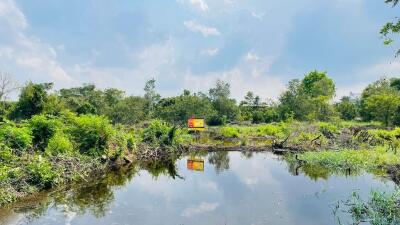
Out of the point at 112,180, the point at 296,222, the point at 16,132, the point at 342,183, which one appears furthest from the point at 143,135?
the point at 296,222

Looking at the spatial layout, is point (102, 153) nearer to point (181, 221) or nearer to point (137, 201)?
point (137, 201)

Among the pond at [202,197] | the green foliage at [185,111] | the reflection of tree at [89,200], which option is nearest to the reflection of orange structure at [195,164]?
the pond at [202,197]

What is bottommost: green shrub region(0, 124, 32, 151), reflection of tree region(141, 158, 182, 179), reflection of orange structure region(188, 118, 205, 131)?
reflection of tree region(141, 158, 182, 179)

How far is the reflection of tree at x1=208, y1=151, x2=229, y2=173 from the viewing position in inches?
826

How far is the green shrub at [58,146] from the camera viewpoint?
16828mm

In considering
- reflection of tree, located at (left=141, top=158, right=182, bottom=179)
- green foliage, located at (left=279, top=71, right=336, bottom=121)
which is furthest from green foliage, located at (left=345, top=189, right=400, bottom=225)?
green foliage, located at (left=279, top=71, right=336, bottom=121)

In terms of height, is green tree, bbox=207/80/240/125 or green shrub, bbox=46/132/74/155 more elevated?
green tree, bbox=207/80/240/125

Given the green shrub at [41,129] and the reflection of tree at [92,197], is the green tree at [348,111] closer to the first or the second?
the reflection of tree at [92,197]

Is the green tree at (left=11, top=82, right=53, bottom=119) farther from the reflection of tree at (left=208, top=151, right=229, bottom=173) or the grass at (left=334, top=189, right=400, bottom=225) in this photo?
the grass at (left=334, top=189, right=400, bottom=225)

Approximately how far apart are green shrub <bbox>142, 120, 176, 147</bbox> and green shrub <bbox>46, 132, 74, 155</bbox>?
8.89m

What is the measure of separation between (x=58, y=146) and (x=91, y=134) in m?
2.57

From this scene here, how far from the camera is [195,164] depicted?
22.9 meters

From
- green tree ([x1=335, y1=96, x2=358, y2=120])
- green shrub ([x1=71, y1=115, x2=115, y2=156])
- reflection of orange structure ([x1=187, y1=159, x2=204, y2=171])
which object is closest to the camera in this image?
green shrub ([x1=71, y1=115, x2=115, y2=156])

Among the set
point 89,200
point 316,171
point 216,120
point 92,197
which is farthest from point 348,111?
point 89,200
